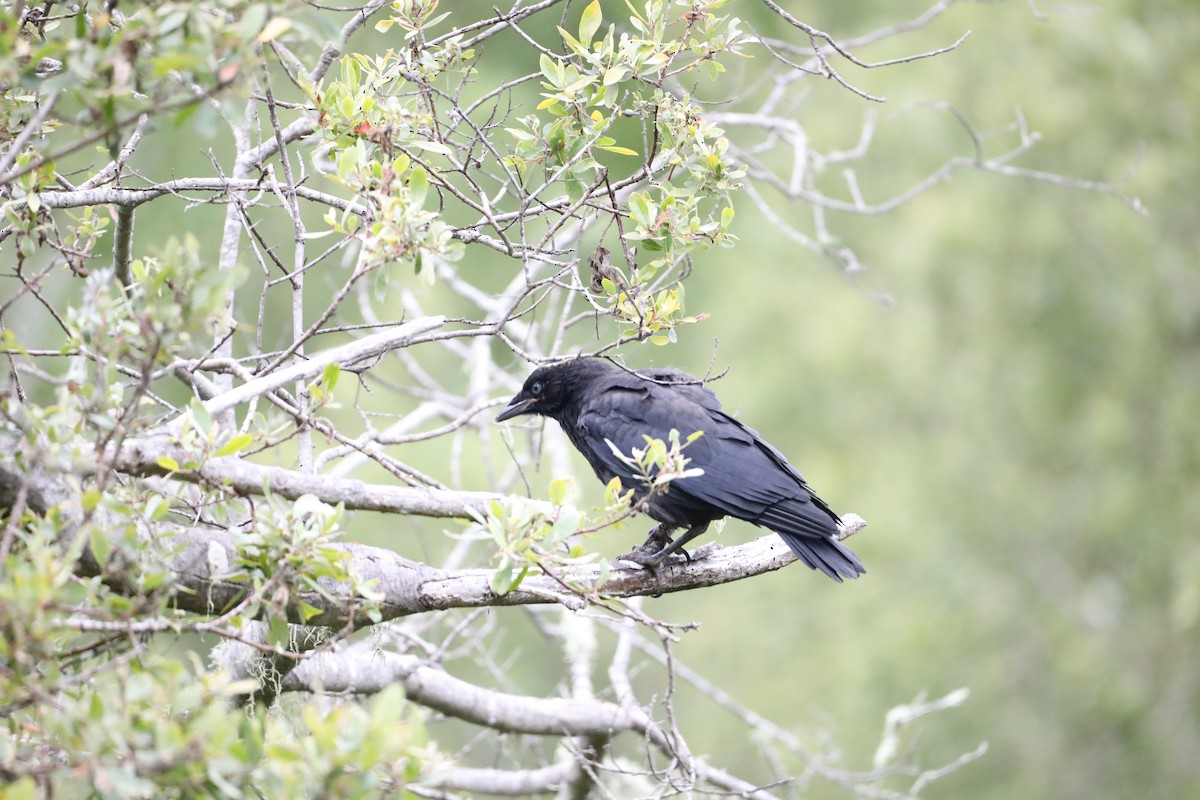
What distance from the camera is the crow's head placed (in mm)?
5324

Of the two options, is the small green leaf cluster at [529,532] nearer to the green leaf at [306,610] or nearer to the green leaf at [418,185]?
the green leaf at [306,610]

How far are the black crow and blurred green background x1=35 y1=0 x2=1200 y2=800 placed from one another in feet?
16.6

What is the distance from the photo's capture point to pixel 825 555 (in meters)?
4.36

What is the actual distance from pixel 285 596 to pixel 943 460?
10611mm

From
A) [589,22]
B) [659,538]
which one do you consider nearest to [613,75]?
[589,22]

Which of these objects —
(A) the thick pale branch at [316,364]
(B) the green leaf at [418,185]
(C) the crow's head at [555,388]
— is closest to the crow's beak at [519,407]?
(C) the crow's head at [555,388]

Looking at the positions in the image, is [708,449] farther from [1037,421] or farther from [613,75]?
[1037,421]

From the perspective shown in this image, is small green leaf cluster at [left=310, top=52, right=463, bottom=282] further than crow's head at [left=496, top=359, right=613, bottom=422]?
No

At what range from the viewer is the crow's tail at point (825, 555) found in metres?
4.32

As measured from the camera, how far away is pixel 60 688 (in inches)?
87.4

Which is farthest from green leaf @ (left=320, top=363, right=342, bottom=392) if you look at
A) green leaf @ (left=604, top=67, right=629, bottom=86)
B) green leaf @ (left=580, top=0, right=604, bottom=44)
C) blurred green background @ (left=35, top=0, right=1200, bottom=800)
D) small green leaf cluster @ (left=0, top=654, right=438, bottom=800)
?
blurred green background @ (left=35, top=0, right=1200, bottom=800)

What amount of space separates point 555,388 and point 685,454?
0.88 meters

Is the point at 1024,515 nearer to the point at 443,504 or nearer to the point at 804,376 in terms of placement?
the point at 804,376

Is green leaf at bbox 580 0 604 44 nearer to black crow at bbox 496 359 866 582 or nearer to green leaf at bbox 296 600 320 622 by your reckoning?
black crow at bbox 496 359 866 582
